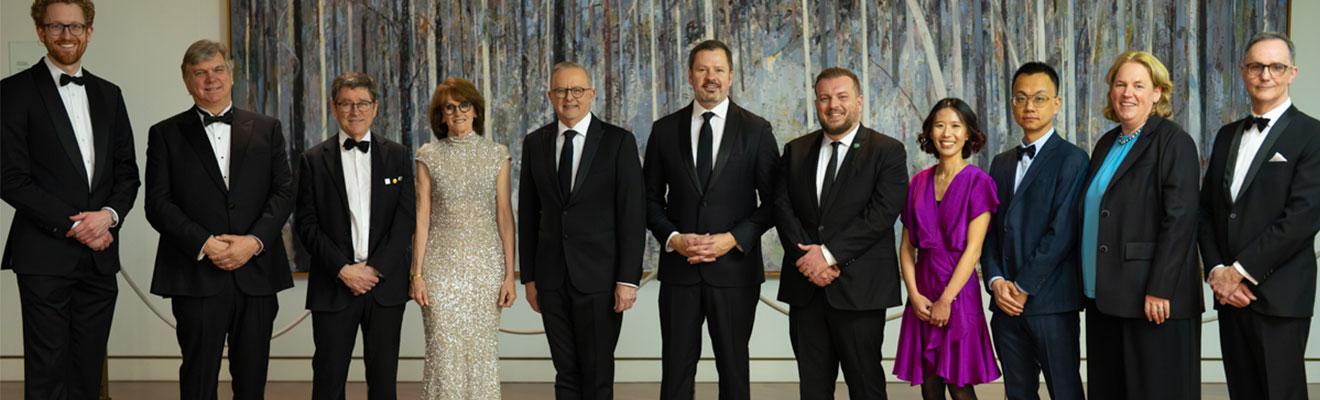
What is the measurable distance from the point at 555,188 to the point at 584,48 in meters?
2.12

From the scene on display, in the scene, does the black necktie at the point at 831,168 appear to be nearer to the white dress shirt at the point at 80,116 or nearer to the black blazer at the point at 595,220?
the black blazer at the point at 595,220

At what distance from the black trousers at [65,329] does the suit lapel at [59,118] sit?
36cm

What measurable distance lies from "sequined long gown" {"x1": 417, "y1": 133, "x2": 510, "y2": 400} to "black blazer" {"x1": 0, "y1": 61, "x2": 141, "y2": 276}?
1.17 m

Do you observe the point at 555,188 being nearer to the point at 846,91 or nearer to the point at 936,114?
the point at 846,91

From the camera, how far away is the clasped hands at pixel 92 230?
3734mm

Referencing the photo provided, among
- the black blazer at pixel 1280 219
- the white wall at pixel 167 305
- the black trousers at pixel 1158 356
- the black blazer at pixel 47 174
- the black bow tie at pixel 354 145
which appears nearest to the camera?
the black blazer at pixel 1280 219

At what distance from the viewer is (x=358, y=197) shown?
13.2 ft

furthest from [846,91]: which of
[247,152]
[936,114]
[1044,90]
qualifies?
[247,152]

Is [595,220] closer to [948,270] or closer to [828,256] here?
[828,256]

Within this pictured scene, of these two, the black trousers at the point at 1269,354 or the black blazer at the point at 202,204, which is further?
the black blazer at the point at 202,204

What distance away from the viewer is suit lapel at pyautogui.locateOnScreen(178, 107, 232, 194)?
12.8ft

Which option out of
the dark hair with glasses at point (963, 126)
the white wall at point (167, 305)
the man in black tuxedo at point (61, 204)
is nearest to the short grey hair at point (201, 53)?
the man in black tuxedo at point (61, 204)

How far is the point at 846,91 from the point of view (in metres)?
3.80

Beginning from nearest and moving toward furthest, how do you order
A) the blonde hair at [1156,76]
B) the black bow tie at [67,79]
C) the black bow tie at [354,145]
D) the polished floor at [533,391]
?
the blonde hair at [1156,76] → the black bow tie at [67,79] → the black bow tie at [354,145] → the polished floor at [533,391]
